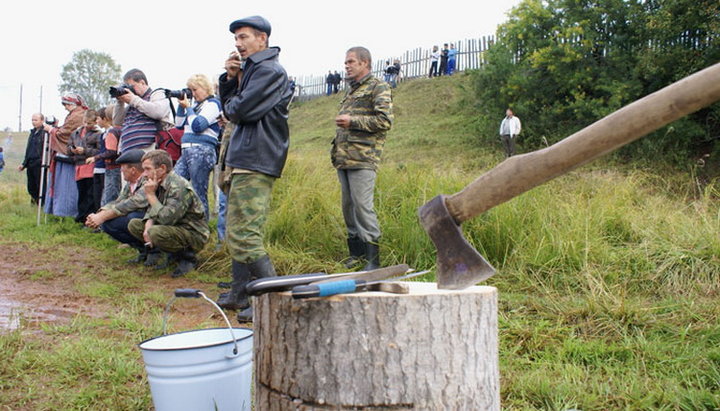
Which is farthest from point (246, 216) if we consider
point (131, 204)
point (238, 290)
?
point (131, 204)

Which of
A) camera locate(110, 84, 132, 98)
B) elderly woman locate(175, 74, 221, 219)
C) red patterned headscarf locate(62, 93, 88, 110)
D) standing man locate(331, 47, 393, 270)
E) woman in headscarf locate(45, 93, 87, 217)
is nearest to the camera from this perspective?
standing man locate(331, 47, 393, 270)

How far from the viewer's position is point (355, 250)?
15.6 ft

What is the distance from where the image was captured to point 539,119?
15.8 m

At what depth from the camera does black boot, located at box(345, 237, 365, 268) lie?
15.4 ft

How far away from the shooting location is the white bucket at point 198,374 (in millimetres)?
1871

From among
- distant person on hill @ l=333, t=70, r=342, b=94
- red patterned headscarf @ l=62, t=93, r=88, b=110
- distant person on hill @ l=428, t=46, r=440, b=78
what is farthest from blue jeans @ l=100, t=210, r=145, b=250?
distant person on hill @ l=333, t=70, r=342, b=94

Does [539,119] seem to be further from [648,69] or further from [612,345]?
[612,345]

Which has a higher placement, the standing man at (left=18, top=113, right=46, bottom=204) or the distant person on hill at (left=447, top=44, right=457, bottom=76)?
the distant person on hill at (left=447, top=44, right=457, bottom=76)

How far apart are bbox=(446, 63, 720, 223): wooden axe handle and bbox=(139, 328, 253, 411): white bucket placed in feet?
3.10

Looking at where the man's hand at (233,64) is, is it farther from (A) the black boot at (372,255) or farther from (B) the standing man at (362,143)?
(A) the black boot at (372,255)

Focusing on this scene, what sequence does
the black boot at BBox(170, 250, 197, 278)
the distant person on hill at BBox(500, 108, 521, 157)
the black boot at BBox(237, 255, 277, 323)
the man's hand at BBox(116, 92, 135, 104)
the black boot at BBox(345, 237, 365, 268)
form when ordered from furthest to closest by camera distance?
the distant person on hill at BBox(500, 108, 521, 157) < the man's hand at BBox(116, 92, 135, 104) < the black boot at BBox(170, 250, 197, 278) < the black boot at BBox(345, 237, 365, 268) < the black boot at BBox(237, 255, 277, 323)

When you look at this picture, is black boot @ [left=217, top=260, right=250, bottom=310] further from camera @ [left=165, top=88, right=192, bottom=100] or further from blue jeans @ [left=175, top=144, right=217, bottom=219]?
camera @ [left=165, top=88, right=192, bottom=100]

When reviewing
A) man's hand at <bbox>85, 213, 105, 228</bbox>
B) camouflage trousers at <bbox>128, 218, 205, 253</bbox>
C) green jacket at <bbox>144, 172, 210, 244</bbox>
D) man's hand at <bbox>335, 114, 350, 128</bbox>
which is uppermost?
man's hand at <bbox>335, 114, 350, 128</bbox>

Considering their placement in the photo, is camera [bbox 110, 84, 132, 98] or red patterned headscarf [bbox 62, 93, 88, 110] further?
red patterned headscarf [bbox 62, 93, 88, 110]
